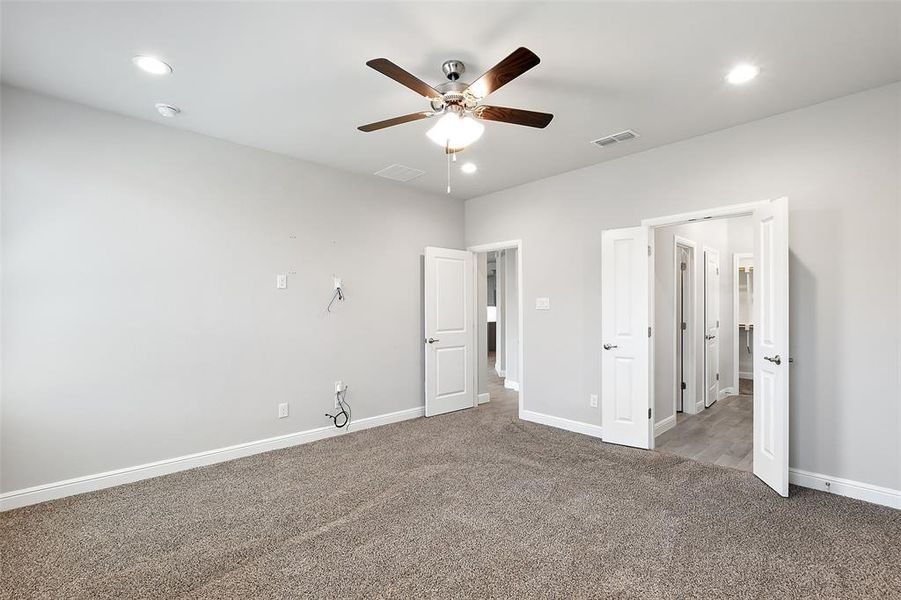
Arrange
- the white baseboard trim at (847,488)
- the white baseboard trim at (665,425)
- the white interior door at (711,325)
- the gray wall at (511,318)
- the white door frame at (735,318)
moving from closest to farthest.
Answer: the white baseboard trim at (847,488) → the white baseboard trim at (665,425) → the white interior door at (711,325) → the white door frame at (735,318) → the gray wall at (511,318)

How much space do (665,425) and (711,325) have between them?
6.70 feet

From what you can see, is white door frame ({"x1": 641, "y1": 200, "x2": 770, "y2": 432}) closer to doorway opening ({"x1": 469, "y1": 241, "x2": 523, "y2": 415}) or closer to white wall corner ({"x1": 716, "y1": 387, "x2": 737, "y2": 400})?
doorway opening ({"x1": 469, "y1": 241, "x2": 523, "y2": 415})

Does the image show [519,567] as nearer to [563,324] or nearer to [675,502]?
[675,502]

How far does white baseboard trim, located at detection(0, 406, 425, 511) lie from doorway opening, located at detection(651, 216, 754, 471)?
3.18 m

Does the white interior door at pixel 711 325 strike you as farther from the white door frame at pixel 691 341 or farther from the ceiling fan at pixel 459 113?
the ceiling fan at pixel 459 113

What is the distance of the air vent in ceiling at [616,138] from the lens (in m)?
3.54

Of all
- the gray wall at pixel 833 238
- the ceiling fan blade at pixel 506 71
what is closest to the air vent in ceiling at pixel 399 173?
the ceiling fan blade at pixel 506 71

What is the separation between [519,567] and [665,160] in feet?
11.5

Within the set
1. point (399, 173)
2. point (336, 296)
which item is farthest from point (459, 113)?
point (336, 296)

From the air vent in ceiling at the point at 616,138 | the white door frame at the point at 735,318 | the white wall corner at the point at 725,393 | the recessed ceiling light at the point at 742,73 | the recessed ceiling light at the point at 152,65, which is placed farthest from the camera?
the white door frame at the point at 735,318

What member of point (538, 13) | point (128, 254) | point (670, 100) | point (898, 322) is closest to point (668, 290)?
point (898, 322)

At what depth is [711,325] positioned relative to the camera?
5.75 m

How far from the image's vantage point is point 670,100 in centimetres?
299

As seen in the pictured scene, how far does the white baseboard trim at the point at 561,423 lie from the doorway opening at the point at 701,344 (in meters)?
0.60
